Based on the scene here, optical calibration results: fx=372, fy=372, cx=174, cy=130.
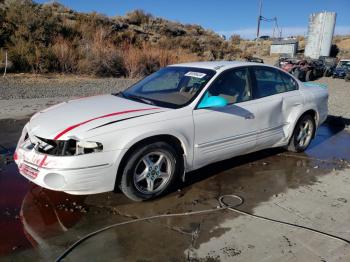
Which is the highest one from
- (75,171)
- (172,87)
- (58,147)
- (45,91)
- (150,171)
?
(172,87)

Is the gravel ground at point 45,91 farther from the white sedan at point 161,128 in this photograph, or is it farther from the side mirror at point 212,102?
the side mirror at point 212,102

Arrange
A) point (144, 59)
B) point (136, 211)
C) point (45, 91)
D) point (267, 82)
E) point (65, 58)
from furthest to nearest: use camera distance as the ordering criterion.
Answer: point (144, 59), point (65, 58), point (45, 91), point (267, 82), point (136, 211)

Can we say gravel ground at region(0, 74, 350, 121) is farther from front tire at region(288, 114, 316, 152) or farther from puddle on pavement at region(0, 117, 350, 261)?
puddle on pavement at region(0, 117, 350, 261)

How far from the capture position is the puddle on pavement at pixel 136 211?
3.27 metres

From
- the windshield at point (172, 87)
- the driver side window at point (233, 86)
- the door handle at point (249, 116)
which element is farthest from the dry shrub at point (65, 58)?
the door handle at point (249, 116)

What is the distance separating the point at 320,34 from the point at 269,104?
3934cm

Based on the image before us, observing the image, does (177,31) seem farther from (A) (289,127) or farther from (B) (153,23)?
(A) (289,127)

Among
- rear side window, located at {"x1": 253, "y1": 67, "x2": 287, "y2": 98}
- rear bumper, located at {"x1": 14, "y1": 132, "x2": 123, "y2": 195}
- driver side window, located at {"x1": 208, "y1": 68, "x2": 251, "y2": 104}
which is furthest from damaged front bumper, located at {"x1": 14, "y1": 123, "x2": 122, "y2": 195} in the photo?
rear side window, located at {"x1": 253, "y1": 67, "x2": 287, "y2": 98}

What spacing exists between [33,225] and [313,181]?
140 inches

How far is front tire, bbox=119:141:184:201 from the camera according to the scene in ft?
13.0

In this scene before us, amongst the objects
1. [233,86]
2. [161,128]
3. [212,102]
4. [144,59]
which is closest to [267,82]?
[233,86]

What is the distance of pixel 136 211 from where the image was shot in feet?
13.0

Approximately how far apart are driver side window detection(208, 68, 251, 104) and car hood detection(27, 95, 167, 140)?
0.91 metres

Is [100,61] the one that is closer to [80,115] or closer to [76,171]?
[80,115]
